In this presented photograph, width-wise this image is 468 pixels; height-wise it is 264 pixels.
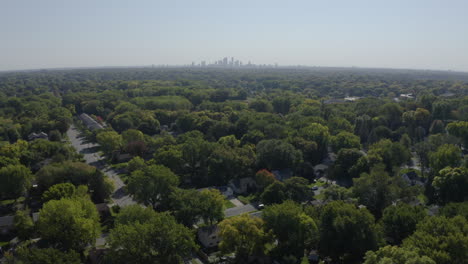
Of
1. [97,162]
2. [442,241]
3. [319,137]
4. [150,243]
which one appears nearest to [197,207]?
[150,243]

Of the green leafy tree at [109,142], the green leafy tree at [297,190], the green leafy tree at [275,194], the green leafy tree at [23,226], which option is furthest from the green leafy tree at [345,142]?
the green leafy tree at [23,226]

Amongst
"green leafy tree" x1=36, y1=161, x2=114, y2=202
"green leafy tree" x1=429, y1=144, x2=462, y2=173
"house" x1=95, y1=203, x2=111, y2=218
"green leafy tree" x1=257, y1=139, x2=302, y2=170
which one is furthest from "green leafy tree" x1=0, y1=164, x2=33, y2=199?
"green leafy tree" x1=429, y1=144, x2=462, y2=173

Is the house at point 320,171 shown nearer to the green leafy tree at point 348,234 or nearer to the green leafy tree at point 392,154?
the green leafy tree at point 392,154

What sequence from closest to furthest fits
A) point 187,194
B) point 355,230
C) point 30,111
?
point 355,230, point 187,194, point 30,111

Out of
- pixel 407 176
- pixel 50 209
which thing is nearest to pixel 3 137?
pixel 50 209

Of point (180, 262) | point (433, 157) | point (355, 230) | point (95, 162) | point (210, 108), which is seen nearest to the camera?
point (180, 262)

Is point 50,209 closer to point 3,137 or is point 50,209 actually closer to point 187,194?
point 187,194
